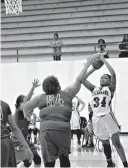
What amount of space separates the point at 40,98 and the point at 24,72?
29.3 ft

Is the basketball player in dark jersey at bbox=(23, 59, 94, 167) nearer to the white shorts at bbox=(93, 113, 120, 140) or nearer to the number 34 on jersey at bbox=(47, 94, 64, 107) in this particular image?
the number 34 on jersey at bbox=(47, 94, 64, 107)

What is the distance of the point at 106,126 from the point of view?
564 cm

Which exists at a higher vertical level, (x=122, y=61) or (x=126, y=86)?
(x=122, y=61)

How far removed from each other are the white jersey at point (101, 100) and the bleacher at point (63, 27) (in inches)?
311

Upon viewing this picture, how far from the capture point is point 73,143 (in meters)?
9.74

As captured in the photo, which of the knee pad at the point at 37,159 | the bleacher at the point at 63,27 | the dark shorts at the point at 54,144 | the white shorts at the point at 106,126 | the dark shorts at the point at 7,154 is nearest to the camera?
the dark shorts at the point at 7,154

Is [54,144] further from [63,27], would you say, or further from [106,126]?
[63,27]

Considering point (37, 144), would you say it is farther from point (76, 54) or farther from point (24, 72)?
point (76, 54)

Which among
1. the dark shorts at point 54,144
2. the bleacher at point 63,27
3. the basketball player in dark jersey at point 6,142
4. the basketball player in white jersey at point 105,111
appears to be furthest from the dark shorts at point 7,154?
the bleacher at point 63,27

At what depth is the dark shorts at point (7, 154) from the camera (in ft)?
11.1

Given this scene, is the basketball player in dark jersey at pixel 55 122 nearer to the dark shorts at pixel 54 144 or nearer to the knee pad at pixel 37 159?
the dark shorts at pixel 54 144

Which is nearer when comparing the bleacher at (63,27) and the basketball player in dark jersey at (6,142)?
the basketball player in dark jersey at (6,142)

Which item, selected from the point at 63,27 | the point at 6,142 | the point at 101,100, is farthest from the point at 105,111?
the point at 63,27

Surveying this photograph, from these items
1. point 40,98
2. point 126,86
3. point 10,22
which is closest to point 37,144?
point 126,86
